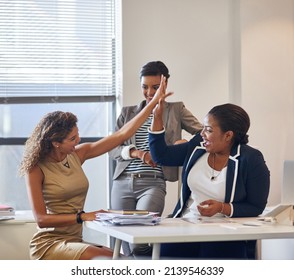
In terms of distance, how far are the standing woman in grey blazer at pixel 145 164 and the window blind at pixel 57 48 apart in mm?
1085

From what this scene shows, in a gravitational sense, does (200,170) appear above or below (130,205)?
above

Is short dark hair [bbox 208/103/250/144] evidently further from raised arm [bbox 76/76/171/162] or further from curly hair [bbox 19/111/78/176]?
curly hair [bbox 19/111/78/176]

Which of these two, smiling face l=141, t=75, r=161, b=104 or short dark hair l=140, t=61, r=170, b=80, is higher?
short dark hair l=140, t=61, r=170, b=80

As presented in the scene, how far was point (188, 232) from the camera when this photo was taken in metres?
2.77

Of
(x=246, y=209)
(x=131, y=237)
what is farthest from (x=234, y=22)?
(x=131, y=237)

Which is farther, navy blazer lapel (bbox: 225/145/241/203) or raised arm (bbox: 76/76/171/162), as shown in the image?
raised arm (bbox: 76/76/171/162)

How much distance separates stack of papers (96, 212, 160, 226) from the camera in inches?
118

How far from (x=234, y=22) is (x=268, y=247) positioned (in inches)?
87.4

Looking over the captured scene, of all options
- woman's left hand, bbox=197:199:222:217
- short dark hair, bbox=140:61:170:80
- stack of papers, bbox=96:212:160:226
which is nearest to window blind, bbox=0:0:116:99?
short dark hair, bbox=140:61:170:80

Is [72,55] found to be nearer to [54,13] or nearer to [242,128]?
[54,13]

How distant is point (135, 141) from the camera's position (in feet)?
14.2

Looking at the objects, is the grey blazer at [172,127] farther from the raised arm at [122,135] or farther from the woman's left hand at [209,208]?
the woman's left hand at [209,208]

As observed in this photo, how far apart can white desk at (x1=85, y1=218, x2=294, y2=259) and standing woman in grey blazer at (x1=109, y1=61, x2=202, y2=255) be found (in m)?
1.04

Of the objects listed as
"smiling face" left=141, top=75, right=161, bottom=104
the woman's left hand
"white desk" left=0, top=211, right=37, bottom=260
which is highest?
"smiling face" left=141, top=75, right=161, bottom=104
